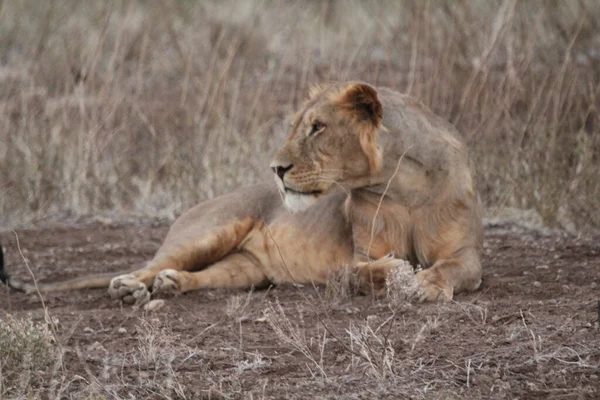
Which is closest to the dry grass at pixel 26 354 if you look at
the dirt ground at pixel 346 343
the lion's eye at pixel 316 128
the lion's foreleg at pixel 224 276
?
the dirt ground at pixel 346 343

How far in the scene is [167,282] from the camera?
6.43m

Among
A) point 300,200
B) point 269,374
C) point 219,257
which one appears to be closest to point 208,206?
point 219,257

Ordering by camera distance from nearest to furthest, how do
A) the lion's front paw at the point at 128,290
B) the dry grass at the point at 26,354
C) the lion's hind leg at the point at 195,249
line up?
the dry grass at the point at 26,354
the lion's front paw at the point at 128,290
the lion's hind leg at the point at 195,249

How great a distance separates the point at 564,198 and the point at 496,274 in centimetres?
146

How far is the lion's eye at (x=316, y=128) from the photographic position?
5.95 metres

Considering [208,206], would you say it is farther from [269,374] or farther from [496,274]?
[269,374]

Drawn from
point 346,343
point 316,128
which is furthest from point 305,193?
point 346,343

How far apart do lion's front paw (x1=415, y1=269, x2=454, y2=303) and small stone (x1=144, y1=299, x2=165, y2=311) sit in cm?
120

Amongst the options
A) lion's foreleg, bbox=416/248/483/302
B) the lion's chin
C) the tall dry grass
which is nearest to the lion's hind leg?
the lion's chin

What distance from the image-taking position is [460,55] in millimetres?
9352

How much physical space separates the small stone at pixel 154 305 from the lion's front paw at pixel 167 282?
0.96 ft

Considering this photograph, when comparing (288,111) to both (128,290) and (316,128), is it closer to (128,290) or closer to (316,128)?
(128,290)

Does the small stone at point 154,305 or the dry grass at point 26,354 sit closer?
the dry grass at point 26,354

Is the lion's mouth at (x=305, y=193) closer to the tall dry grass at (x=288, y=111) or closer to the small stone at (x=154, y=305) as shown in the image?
the small stone at (x=154, y=305)
